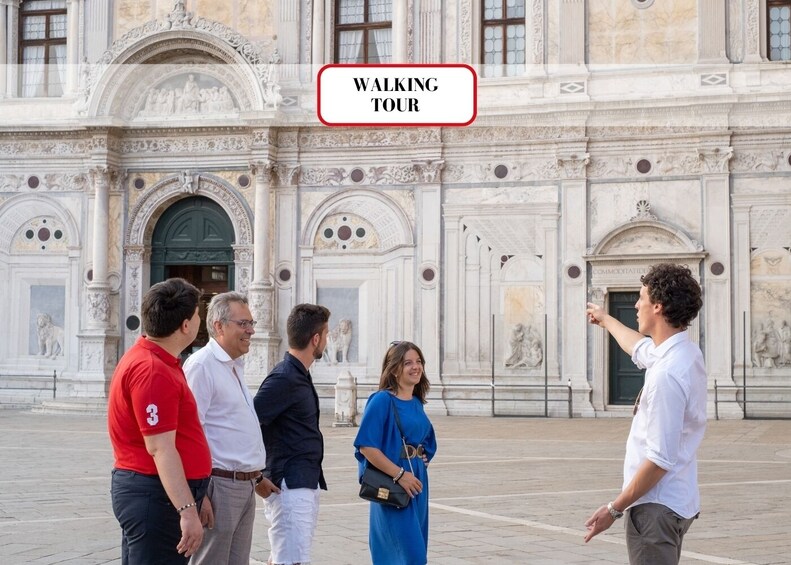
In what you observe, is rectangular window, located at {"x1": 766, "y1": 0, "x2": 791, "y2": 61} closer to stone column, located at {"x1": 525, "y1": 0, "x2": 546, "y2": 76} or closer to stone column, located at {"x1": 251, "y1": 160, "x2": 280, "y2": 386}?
stone column, located at {"x1": 525, "y1": 0, "x2": 546, "y2": 76}

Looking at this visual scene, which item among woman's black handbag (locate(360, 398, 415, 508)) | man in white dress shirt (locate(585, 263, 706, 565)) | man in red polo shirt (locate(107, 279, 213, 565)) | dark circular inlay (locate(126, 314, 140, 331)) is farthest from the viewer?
dark circular inlay (locate(126, 314, 140, 331))

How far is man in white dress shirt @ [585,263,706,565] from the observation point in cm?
459

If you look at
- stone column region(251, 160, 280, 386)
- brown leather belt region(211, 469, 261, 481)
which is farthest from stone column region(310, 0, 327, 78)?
brown leather belt region(211, 469, 261, 481)

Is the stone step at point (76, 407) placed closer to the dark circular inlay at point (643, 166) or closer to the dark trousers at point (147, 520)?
the dark circular inlay at point (643, 166)

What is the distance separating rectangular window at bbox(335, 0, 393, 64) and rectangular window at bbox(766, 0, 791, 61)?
811cm

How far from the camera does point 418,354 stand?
652cm

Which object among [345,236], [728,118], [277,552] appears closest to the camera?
[277,552]

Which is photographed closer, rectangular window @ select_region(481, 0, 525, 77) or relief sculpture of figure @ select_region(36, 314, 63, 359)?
rectangular window @ select_region(481, 0, 525, 77)

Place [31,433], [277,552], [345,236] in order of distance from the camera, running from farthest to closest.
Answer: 1. [345,236]
2. [31,433]
3. [277,552]

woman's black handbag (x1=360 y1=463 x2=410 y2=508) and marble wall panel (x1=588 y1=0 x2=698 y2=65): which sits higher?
marble wall panel (x1=588 y1=0 x2=698 y2=65)

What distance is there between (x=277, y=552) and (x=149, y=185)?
71.1ft


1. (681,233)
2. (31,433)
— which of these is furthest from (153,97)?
(681,233)

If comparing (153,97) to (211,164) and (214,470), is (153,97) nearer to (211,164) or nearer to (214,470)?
(211,164)

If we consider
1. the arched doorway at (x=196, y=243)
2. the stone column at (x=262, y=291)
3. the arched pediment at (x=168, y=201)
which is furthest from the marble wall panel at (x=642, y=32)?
the arched doorway at (x=196, y=243)
